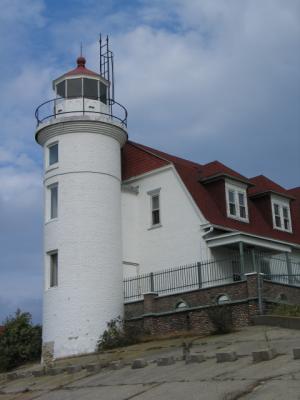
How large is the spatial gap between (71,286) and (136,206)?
6260 millimetres

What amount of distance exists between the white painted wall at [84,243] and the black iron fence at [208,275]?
1.25 meters

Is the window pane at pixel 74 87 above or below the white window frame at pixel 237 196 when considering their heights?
above

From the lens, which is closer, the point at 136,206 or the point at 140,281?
the point at 140,281

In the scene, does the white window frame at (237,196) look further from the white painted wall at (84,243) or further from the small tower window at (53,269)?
the small tower window at (53,269)

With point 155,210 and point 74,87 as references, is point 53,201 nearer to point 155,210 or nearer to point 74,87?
point 155,210

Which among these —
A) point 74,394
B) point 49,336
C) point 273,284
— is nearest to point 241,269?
point 273,284

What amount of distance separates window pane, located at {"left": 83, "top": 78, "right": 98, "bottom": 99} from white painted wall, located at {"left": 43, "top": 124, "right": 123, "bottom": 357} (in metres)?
2.11

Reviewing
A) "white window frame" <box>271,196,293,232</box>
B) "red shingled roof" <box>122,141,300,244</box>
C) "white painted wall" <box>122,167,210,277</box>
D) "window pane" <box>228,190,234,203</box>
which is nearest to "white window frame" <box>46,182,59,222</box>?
"white painted wall" <box>122,167,210,277</box>

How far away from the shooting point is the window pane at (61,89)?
Answer: 30250 mm

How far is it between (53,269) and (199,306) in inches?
259

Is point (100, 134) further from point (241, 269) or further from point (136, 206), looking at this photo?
point (241, 269)

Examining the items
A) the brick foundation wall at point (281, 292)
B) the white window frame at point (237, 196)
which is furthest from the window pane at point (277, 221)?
the brick foundation wall at point (281, 292)

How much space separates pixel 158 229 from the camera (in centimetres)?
3077

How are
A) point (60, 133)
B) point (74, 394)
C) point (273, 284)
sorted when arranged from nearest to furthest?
1. point (74, 394)
2. point (273, 284)
3. point (60, 133)
